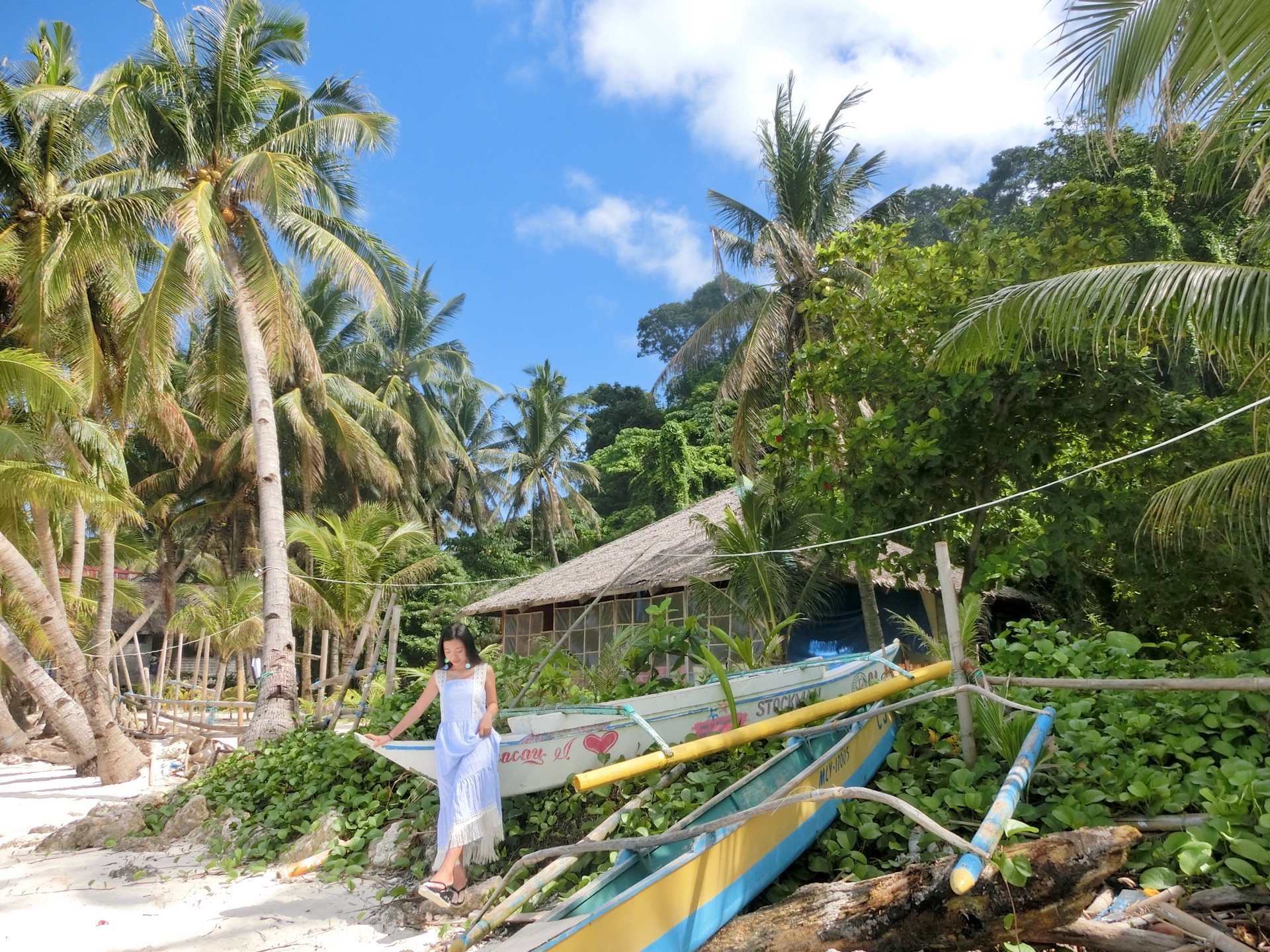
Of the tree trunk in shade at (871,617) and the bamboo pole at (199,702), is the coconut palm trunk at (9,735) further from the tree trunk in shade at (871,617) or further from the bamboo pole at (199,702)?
the tree trunk in shade at (871,617)

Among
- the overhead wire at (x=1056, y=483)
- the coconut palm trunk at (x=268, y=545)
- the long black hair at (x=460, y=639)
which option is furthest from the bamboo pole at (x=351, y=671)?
the overhead wire at (x=1056, y=483)

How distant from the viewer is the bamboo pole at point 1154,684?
11.5 feet

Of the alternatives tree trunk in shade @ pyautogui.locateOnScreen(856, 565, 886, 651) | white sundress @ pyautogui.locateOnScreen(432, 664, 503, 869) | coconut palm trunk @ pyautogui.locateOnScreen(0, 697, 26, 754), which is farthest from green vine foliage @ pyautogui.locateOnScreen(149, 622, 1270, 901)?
coconut palm trunk @ pyautogui.locateOnScreen(0, 697, 26, 754)

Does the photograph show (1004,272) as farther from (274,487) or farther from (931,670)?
(274,487)

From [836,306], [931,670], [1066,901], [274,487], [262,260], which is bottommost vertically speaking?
[1066,901]

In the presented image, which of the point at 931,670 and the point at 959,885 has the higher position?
the point at 931,670

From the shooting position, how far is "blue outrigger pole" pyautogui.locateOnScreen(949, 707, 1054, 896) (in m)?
2.44

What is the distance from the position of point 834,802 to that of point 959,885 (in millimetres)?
1793

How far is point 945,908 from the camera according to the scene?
2994 mm

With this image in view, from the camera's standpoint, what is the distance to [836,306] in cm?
874

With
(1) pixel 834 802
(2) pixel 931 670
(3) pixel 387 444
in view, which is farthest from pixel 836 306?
(3) pixel 387 444

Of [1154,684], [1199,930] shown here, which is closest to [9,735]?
[1154,684]

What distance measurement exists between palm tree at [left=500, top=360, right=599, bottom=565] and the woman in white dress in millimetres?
22975

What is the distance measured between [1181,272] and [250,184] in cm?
1095
